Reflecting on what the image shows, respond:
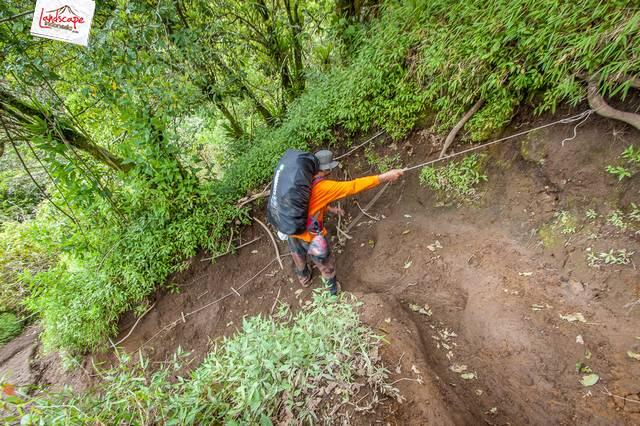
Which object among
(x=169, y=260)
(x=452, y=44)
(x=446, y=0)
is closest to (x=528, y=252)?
(x=452, y=44)

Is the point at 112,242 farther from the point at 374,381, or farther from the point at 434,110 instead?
the point at 434,110

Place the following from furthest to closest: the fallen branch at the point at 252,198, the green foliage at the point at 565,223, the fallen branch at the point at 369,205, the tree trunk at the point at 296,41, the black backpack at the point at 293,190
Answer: the tree trunk at the point at 296,41
the fallen branch at the point at 252,198
the fallen branch at the point at 369,205
the black backpack at the point at 293,190
the green foliage at the point at 565,223

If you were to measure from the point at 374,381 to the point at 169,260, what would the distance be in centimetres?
441

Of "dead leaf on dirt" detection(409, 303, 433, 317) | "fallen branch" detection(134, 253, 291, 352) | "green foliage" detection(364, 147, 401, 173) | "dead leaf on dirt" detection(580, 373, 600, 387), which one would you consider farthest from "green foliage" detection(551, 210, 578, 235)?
"fallen branch" detection(134, 253, 291, 352)

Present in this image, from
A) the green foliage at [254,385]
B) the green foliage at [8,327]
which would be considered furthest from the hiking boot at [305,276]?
the green foliage at [8,327]

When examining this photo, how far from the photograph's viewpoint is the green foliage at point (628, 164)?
2.84 meters

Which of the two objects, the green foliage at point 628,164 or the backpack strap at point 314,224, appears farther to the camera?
the backpack strap at point 314,224

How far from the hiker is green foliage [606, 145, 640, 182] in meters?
2.17

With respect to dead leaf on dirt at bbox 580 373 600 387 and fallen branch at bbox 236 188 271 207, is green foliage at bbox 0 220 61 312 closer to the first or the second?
fallen branch at bbox 236 188 271 207

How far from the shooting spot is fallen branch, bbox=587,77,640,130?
280 centimetres

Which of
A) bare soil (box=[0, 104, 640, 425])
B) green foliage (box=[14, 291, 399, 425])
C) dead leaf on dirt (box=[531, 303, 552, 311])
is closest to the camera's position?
green foliage (box=[14, 291, 399, 425])

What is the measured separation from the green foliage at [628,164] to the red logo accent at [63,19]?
17.8 feet

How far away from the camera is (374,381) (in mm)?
2180

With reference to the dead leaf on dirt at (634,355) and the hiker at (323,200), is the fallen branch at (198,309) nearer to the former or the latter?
the hiker at (323,200)
